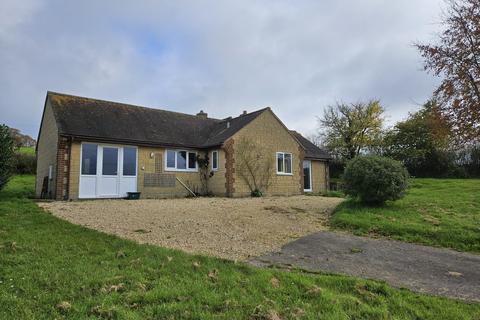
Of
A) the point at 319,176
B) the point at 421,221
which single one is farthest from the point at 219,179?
the point at 421,221

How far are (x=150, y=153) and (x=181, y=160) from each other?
1.98 metres

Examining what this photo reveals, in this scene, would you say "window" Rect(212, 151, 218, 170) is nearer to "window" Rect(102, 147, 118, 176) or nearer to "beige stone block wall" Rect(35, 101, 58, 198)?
"window" Rect(102, 147, 118, 176)

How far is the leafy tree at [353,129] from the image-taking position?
36.8 meters

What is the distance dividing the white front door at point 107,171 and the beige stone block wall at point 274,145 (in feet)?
18.9

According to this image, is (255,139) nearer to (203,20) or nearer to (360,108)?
(203,20)

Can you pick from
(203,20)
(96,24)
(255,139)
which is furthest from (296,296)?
(255,139)

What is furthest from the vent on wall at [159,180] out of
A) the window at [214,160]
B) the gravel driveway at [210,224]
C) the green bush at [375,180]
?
the green bush at [375,180]

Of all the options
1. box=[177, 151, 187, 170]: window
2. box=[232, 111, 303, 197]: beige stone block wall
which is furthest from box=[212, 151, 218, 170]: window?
box=[177, 151, 187, 170]: window

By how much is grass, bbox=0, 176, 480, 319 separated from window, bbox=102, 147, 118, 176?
33.5ft

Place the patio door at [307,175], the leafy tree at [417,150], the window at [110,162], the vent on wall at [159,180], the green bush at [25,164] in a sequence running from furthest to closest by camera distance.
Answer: the leafy tree at [417,150]
the green bush at [25,164]
the patio door at [307,175]
the vent on wall at [159,180]
the window at [110,162]

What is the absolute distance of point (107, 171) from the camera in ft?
52.2

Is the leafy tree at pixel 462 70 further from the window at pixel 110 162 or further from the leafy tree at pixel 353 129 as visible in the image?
the leafy tree at pixel 353 129

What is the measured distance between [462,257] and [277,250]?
3.70 meters

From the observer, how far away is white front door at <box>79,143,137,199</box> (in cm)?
1529
